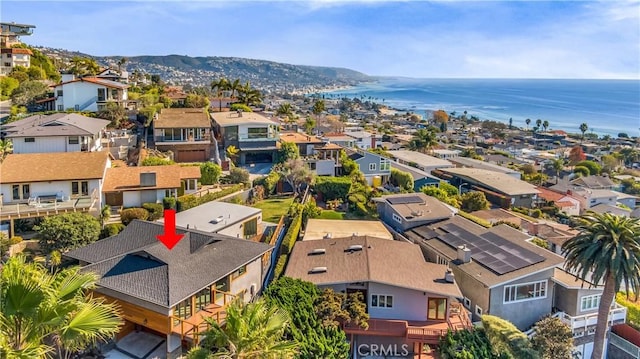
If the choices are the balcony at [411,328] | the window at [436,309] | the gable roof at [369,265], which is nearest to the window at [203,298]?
the gable roof at [369,265]

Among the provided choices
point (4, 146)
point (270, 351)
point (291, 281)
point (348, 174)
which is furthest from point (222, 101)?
point (270, 351)

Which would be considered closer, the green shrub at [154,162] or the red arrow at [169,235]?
the red arrow at [169,235]

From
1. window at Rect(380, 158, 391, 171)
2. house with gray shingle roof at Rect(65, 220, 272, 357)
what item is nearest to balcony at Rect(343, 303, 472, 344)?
house with gray shingle roof at Rect(65, 220, 272, 357)

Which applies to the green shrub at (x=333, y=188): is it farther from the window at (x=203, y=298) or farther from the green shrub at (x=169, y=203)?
the window at (x=203, y=298)

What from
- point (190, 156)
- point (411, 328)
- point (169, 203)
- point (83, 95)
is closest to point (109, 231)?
point (169, 203)

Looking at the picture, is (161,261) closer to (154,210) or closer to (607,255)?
(154,210)

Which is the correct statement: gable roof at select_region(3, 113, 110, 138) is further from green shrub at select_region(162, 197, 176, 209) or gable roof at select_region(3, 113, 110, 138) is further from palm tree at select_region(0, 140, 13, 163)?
green shrub at select_region(162, 197, 176, 209)

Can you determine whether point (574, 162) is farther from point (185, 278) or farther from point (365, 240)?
point (185, 278)
